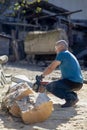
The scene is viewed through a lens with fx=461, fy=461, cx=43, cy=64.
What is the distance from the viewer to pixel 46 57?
21109 millimetres

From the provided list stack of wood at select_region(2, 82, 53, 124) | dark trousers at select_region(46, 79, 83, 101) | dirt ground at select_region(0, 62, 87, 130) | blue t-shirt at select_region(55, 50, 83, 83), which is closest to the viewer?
dirt ground at select_region(0, 62, 87, 130)

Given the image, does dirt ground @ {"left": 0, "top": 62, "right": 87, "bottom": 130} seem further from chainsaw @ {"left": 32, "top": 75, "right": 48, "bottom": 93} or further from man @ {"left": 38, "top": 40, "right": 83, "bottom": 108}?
chainsaw @ {"left": 32, "top": 75, "right": 48, "bottom": 93}

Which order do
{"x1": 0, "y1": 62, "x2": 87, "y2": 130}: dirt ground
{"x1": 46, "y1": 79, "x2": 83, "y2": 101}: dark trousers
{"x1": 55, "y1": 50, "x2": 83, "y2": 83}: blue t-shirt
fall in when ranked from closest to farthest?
{"x1": 0, "y1": 62, "x2": 87, "y2": 130}: dirt ground → {"x1": 55, "y1": 50, "x2": 83, "y2": 83}: blue t-shirt → {"x1": 46, "y1": 79, "x2": 83, "y2": 101}: dark trousers

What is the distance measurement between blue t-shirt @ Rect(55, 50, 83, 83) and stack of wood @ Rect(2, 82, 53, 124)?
3.21ft

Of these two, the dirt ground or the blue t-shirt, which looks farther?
the blue t-shirt

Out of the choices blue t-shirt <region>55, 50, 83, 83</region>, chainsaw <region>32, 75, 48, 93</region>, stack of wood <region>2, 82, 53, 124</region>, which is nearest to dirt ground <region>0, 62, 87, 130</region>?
stack of wood <region>2, 82, 53, 124</region>

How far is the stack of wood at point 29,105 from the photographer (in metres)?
8.08

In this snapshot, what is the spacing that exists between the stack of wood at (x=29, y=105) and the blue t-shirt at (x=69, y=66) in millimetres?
979

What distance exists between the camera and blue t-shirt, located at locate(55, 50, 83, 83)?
30.3 feet

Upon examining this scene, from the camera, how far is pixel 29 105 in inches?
322

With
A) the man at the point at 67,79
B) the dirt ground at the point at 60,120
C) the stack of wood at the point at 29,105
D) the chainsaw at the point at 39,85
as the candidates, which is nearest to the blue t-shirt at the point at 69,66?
the man at the point at 67,79

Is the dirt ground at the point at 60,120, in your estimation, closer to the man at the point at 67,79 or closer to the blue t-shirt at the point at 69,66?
the man at the point at 67,79

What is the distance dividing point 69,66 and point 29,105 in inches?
60.0

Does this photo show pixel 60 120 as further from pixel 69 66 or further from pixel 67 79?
pixel 69 66
